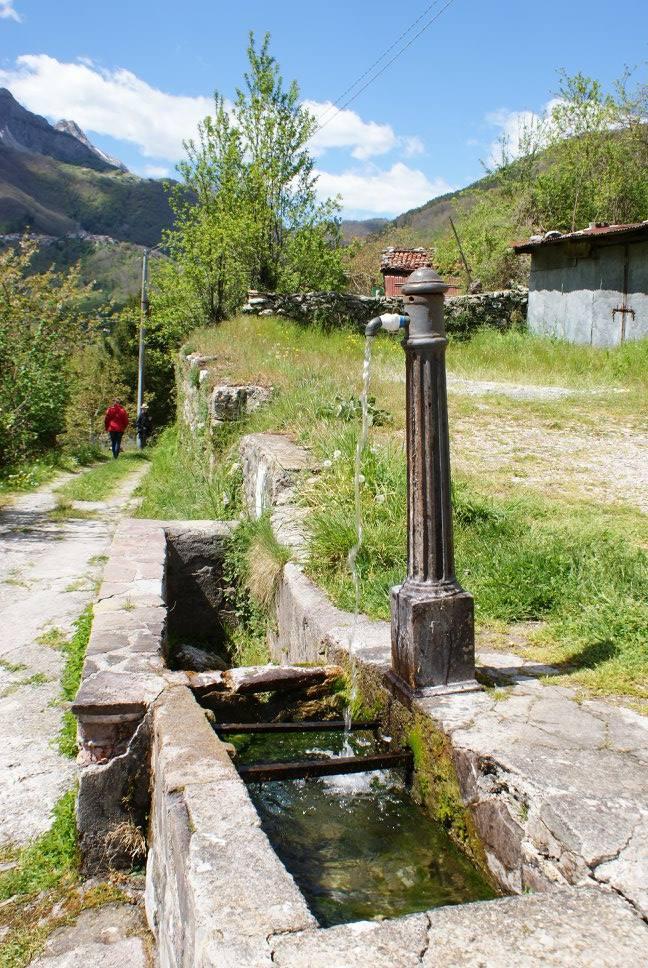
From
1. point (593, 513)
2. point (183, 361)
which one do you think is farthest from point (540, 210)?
point (593, 513)

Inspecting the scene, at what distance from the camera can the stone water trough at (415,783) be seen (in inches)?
62.4

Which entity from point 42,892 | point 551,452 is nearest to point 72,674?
point 42,892

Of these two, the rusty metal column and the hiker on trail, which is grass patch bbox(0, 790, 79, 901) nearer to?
the rusty metal column

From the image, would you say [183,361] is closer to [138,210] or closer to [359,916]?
[359,916]

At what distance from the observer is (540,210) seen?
82.3 ft

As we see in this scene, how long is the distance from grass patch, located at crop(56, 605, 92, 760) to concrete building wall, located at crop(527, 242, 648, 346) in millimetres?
12205

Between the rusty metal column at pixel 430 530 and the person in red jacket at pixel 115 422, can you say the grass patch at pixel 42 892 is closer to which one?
the rusty metal column at pixel 430 530

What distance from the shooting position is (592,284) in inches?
600

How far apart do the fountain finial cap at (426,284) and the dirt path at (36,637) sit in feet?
8.98

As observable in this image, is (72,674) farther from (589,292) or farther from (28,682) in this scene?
(589,292)

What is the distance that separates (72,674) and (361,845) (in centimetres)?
281

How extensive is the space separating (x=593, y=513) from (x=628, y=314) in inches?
428

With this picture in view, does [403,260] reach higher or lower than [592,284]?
higher

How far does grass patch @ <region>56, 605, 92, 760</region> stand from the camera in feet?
13.2
